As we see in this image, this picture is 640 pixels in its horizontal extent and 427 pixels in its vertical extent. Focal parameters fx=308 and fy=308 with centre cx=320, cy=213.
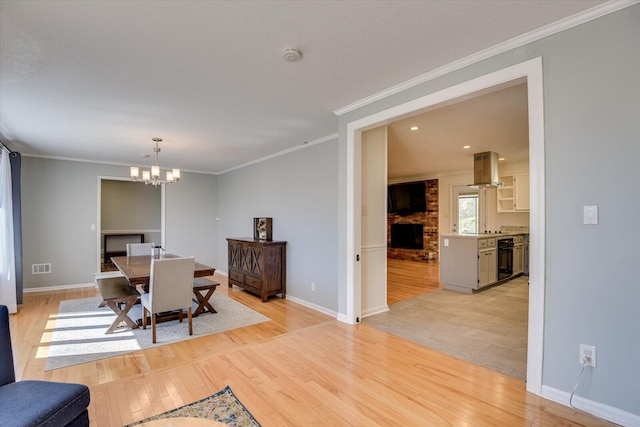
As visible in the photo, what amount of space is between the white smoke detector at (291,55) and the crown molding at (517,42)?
1051mm

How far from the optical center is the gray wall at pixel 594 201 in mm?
1755

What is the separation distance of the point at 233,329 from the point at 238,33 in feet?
10.8

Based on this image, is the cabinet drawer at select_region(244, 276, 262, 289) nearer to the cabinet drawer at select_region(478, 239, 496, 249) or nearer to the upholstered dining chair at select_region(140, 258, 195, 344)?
the upholstered dining chair at select_region(140, 258, 195, 344)

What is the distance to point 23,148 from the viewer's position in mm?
5273

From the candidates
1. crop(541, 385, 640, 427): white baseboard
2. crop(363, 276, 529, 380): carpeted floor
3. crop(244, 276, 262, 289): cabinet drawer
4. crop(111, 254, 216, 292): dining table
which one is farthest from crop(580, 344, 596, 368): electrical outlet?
crop(244, 276, 262, 289): cabinet drawer

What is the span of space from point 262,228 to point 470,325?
3.84 m

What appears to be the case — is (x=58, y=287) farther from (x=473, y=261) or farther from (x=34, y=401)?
(x=473, y=261)

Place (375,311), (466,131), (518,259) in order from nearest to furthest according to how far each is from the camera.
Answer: (375,311) → (466,131) → (518,259)

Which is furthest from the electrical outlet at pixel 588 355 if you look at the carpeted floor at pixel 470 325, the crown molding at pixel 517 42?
the crown molding at pixel 517 42

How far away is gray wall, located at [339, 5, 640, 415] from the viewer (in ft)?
5.76

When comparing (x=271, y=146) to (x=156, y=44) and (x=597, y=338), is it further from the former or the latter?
(x=597, y=338)

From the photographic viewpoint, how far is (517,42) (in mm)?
2150

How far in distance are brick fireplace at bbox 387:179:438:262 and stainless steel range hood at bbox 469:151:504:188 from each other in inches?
115

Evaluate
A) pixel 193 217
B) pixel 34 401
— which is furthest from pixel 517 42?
pixel 193 217
